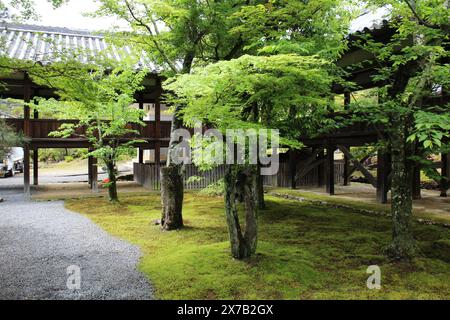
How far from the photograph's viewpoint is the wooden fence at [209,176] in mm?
15672

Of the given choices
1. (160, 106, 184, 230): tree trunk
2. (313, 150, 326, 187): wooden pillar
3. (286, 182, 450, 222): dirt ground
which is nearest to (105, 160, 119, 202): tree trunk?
(160, 106, 184, 230): tree trunk

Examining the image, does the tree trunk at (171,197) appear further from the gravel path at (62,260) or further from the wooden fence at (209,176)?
the wooden fence at (209,176)

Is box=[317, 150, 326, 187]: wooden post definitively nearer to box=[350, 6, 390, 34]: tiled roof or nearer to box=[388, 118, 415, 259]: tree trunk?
box=[350, 6, 390, 34]: tiled roof

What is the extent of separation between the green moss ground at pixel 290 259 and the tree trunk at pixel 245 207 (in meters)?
0.21

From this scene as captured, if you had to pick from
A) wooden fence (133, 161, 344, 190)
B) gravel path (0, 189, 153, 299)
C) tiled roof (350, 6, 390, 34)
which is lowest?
gravel path (0, 189, 153, 299)

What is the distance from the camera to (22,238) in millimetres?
7668

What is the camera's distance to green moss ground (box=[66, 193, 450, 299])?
4605 mm

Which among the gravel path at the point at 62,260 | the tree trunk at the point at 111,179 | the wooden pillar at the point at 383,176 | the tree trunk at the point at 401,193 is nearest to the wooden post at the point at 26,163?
the tree trunk at the point at 111,179

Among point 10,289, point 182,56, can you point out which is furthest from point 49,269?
point 182,56

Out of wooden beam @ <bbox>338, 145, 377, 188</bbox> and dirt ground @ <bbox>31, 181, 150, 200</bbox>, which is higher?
wooden beam @ <bbox>338, 145, 377, 188</bbox>

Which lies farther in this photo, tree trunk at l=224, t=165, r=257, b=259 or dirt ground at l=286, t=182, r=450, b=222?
dirt ground at l=286, t=182, r=450, b=222

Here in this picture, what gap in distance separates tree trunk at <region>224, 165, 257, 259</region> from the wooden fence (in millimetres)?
9077

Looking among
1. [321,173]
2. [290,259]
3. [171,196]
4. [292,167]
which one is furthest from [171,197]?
[321,173]

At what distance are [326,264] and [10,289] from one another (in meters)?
4.85
